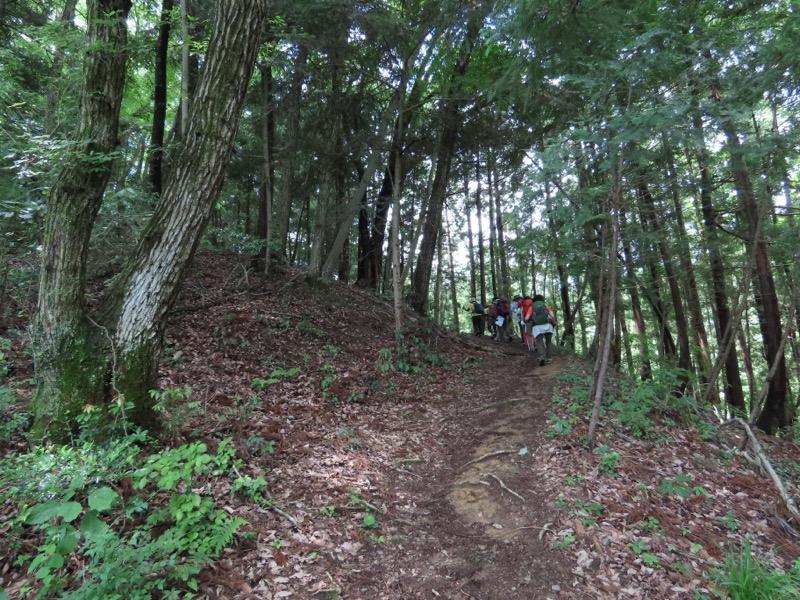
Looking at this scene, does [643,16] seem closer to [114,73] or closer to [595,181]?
[595,181]

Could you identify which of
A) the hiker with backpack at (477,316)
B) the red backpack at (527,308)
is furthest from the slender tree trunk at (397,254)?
the hiker with backpack at (477,316)

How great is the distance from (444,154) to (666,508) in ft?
35.6

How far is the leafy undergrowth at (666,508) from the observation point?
345cm

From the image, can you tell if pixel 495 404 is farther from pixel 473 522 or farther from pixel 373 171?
pixel 373 171

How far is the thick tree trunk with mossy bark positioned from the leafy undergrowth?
476 cm

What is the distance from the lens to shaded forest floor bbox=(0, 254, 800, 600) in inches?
138

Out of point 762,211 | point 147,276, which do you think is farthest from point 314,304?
point 762,211


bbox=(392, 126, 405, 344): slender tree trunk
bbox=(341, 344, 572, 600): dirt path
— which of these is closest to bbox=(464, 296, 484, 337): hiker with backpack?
bbox=(392, 126, 405, 344): slender tree trunk

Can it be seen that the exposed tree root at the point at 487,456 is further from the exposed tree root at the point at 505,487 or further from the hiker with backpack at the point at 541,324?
the hiker with backpack at the point at 541,324

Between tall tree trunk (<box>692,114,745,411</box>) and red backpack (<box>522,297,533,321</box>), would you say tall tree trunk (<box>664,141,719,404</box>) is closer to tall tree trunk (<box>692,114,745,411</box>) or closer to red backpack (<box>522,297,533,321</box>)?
tall tree trunk (<box>692,114,745,411</box>)

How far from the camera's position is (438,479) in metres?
5.28

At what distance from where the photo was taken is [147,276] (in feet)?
14.0

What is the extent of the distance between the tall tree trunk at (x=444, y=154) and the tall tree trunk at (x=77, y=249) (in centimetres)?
715

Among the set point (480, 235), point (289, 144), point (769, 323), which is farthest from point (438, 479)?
point (480, 235)
